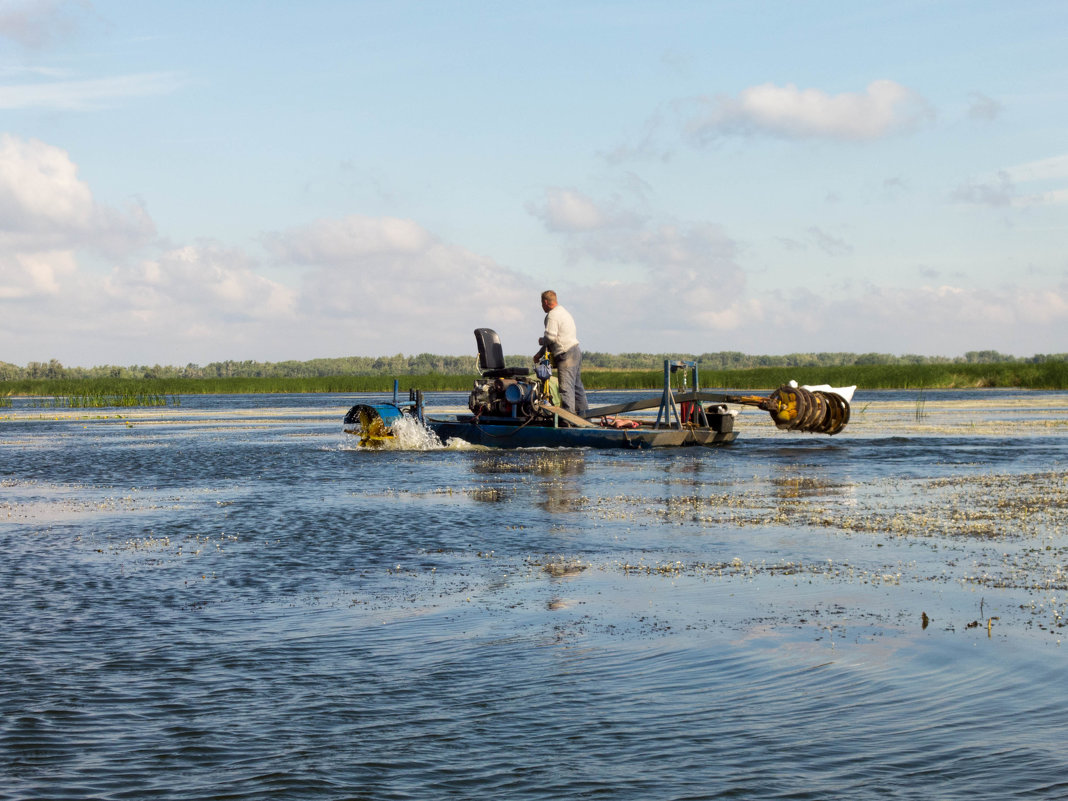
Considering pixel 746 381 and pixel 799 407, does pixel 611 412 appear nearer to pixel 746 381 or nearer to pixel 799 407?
pixel 799 407

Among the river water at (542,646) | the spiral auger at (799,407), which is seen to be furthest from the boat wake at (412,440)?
the river water at (542,646)

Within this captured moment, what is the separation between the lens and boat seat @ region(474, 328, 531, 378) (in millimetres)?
25109

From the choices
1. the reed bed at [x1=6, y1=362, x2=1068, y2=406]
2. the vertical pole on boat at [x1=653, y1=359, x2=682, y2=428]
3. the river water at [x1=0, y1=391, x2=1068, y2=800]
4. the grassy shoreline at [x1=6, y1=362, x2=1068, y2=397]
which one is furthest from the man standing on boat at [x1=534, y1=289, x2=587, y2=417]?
the grassy shoreline at [x1=6, y1=362, x2=1068, y2=397]

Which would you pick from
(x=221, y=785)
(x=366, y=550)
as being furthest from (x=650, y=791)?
(x=366, y=550)

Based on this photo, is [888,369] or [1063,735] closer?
[1063,735]

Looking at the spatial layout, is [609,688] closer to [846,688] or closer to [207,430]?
[846,688]

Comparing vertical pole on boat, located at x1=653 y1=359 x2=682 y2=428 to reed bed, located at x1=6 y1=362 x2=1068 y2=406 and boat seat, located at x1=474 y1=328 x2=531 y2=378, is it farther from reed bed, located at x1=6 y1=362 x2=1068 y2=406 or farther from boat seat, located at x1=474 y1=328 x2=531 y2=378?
reed bed, located at x1=6 y1=362 x2=1068 y2=406

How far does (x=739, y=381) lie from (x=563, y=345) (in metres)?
50.2

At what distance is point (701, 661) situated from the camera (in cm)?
692

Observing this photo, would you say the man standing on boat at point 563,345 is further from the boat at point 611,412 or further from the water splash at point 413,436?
the water splash at point 413,436

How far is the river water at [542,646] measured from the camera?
16.9ft

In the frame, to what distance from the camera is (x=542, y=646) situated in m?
7.29

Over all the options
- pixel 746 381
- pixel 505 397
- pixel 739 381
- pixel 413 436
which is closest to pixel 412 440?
pixel 413 436

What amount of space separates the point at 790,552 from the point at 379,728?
617cm
